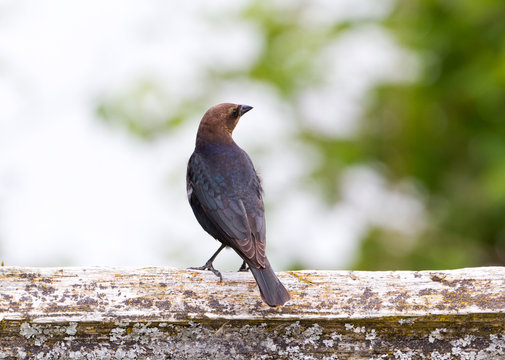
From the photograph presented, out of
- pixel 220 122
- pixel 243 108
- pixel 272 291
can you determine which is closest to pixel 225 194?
pixel 220 122

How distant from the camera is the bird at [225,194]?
3.11m

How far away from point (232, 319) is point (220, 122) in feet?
6.52

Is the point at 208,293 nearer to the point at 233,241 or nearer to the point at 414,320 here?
the point at 414,320

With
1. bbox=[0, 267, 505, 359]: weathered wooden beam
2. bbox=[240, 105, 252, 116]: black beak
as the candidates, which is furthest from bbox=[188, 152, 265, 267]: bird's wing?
bbox=[0, 267, 505, 359]: weathered wooden beam

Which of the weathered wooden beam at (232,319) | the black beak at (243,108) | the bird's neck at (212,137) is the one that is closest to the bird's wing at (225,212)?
the bird's neck at (212,137)

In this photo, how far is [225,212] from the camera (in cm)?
326

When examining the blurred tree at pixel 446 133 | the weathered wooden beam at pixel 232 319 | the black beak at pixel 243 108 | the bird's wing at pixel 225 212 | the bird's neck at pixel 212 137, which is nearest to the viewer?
the weathered wooden beam at pixel 232 319

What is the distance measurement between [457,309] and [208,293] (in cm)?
68

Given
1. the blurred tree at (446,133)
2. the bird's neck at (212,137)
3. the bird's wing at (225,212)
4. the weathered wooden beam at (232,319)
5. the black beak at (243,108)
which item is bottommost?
the weathered wooden beam at (232,319)

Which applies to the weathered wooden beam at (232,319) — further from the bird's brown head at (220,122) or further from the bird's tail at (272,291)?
the bird's brown head at (220,122)

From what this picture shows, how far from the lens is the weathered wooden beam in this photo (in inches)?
80.0

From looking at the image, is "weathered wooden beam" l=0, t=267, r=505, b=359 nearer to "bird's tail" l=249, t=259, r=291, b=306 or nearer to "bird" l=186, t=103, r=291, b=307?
"bird's tail" l=249, t=259, r=291, b=306

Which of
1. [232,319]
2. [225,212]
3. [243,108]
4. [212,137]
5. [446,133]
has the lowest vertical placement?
[232,319]

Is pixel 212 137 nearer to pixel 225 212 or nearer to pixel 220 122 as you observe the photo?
pixel 220 122
